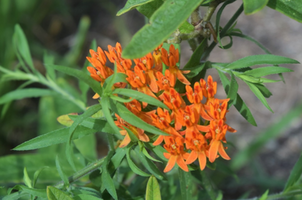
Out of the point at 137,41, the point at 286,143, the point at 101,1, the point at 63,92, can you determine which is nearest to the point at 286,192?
the point at 137,41

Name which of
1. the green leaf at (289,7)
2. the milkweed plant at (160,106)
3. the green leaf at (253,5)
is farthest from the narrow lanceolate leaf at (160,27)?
the green leaf at (289,7)

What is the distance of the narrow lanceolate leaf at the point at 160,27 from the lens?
0.69 m

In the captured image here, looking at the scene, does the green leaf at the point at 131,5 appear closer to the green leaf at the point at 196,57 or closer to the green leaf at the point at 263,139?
the green leaf at the point at 196,57

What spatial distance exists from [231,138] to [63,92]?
186 centimetres

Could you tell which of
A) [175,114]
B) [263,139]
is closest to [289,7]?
[175,114]

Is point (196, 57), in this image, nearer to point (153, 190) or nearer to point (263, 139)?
point (153, 190)

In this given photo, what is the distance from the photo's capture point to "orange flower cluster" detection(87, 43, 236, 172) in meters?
0.87

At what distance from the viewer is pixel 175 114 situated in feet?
2.92

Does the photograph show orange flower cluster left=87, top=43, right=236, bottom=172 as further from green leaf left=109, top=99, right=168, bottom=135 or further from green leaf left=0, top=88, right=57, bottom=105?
green leaf left=0, top=88, right=57, bottom=105

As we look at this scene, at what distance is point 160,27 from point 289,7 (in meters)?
0.37

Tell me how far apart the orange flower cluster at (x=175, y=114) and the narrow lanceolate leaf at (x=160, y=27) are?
18cm

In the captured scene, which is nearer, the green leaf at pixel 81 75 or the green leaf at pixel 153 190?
the green leaf at pixel 81 75

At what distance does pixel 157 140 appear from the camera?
88 centimetres

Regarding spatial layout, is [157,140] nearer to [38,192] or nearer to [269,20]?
[38,192]
